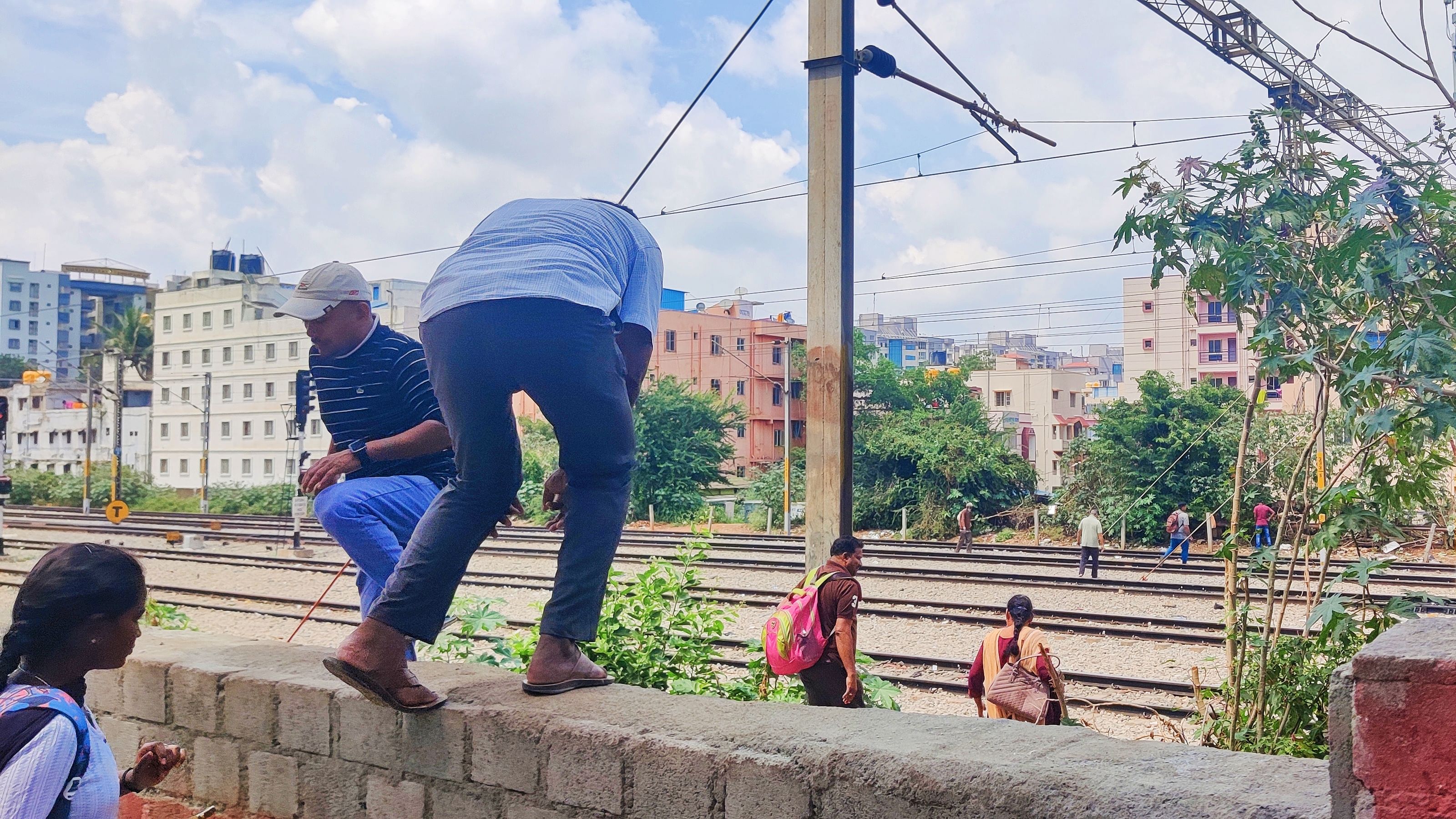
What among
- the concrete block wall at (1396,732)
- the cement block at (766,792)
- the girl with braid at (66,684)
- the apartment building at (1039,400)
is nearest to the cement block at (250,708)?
the girl with braid at (66,684)

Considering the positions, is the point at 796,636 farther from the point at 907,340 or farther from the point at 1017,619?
the point at 907,340

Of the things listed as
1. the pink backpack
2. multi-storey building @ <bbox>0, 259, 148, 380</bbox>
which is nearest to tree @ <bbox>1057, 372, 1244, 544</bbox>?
the pink backpack

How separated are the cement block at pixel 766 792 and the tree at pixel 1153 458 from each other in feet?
88.5

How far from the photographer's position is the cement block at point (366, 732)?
313cm

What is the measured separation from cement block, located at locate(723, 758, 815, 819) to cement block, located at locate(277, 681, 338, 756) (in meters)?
1.37

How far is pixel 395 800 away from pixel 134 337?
7082 centimetres

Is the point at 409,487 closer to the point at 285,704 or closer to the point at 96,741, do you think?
the point at 285,704

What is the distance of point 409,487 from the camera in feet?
11.8

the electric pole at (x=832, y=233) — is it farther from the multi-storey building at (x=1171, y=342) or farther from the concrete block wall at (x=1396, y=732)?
the multi-storey building at (x=1171, y=342)

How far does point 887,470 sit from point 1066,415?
3967 centimetres

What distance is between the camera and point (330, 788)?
3.28 metres

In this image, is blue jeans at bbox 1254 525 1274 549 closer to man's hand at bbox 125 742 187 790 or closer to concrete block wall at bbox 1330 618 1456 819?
concrete block wall at bbox 1330 618 1456 819

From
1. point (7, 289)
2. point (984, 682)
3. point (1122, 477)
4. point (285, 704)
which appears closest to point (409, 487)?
point (285, 704)

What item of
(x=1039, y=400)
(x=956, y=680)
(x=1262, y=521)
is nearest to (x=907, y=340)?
(x=1039, y=400)
